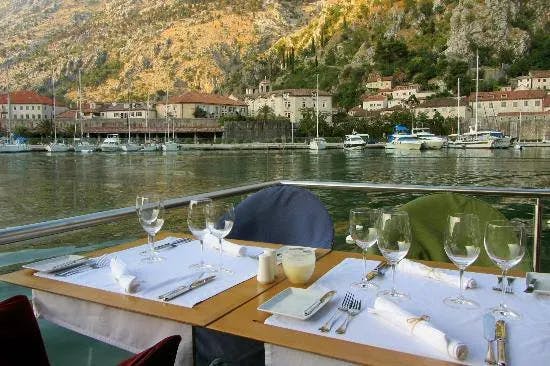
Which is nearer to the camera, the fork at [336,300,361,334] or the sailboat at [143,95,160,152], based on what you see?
the fork at [336,300,361,334]

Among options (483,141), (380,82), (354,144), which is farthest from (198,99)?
(483,141)

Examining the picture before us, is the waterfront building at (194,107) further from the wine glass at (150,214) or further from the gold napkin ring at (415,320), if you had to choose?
the gold napkin ring at (415,320)

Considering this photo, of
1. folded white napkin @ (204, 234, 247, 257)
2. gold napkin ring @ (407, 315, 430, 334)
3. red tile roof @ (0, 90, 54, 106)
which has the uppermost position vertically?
red tile roof @ (0, 90, 54, 106)

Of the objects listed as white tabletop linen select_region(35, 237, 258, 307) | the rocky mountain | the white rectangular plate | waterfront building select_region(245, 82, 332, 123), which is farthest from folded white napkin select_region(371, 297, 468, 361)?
the rocky mountain

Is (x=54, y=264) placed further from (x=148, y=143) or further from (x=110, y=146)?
(x=148, y=143)

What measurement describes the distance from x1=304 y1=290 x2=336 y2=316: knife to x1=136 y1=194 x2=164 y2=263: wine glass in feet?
2.25

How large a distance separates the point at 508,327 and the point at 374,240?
0.42m

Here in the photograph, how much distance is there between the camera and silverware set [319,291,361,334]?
110 centimetres

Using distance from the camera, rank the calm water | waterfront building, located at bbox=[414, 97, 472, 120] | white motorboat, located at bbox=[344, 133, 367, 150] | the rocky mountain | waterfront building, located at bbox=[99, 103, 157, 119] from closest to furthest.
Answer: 1. the calm water
2. white motorboat, located at bbox=[344, 133, 367, 150]
3. waterfront building, located at bbox=[414, 97, 472, 120]
4. waterfront building, located at bbox=[99, 103, 157, 119]
5. the rocky mountain

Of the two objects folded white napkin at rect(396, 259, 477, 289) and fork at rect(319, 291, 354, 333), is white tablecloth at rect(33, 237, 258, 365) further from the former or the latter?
folded white napkin at rect(396, 259, 477, 289)

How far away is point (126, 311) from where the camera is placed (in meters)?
1.32

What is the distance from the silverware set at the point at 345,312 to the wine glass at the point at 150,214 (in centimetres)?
73

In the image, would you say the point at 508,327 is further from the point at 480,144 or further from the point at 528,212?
the point at 480,144

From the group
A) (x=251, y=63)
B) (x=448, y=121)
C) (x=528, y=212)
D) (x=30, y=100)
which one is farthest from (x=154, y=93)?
(x=528, y=212)
